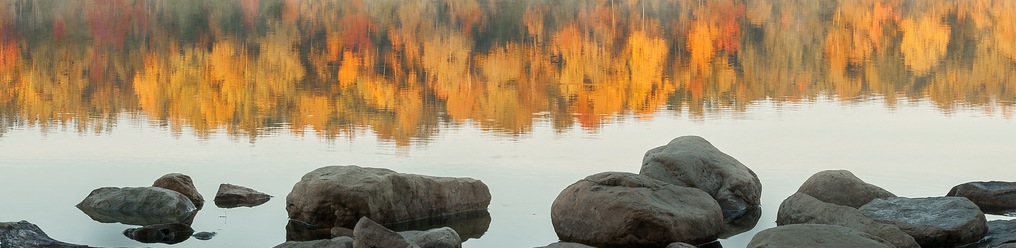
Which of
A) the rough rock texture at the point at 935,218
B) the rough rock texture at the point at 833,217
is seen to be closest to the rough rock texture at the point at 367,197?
the rough rock texture at the point at 833,217

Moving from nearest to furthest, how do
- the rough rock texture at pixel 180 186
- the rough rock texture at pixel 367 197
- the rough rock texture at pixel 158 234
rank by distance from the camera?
1. the rough rock texture at pixel 158 234
2. the rough rock texture at pixel 367 197
3. the rough rock texture at pixel 180 186

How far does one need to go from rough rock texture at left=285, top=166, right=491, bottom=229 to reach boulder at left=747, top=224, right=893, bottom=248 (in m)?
3.31

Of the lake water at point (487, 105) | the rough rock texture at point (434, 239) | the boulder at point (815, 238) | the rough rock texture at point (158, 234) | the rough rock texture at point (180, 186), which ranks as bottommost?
the rough rock texture at point (158, 234)

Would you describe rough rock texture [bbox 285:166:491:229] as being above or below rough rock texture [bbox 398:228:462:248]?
above

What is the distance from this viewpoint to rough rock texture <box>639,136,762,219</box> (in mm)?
11273

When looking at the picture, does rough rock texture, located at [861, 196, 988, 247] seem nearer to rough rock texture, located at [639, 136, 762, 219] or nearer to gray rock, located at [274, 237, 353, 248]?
rough rock texture, located at [639, 136, 762, 219]

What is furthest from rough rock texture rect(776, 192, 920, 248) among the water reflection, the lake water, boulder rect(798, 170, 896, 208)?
the water reflection

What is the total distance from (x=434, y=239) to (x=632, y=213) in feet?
5.21

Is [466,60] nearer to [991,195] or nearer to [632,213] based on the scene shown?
[991,195]

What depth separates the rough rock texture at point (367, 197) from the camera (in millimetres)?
10453

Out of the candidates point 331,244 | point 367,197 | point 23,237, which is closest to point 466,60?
point 367,197

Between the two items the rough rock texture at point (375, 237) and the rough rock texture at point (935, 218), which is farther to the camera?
the rough rock texture at point (935, 218)

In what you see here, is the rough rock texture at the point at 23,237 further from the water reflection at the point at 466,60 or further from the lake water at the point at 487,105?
the water reflection at the point at 466,60

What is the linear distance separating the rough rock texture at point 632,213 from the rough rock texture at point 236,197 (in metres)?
3.23
